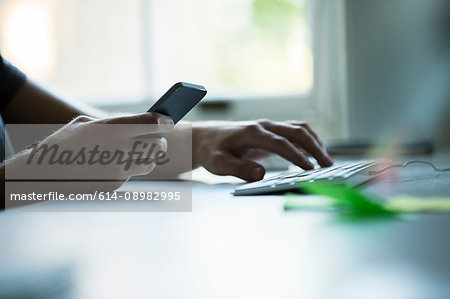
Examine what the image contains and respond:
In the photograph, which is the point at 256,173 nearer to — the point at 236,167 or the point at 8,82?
the point at 236,167

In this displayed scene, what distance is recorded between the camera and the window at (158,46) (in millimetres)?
2619

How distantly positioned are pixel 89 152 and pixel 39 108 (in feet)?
1.97

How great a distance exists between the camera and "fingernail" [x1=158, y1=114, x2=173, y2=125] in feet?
2.12

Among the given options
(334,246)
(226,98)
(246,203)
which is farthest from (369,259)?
A: (226,98)

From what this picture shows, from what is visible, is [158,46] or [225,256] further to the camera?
[158,46]

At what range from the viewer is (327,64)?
→ 220 cm

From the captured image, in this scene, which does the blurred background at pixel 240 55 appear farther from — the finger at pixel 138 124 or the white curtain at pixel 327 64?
the finger at pixel 138 124

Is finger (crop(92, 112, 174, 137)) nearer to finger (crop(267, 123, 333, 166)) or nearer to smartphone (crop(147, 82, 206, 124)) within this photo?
smartphone (crop(147, 82, 206, 124))

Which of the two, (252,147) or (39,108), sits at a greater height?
(39,108)

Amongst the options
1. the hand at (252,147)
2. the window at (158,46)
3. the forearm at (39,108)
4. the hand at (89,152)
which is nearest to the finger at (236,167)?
the hand at (252,147)

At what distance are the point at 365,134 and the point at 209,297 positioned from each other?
1.54m

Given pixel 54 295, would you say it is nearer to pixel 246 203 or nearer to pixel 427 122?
pixel 246 203

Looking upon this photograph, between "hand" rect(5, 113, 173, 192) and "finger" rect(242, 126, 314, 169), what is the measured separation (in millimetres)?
217

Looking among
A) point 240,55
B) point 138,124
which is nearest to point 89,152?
point 138,124
